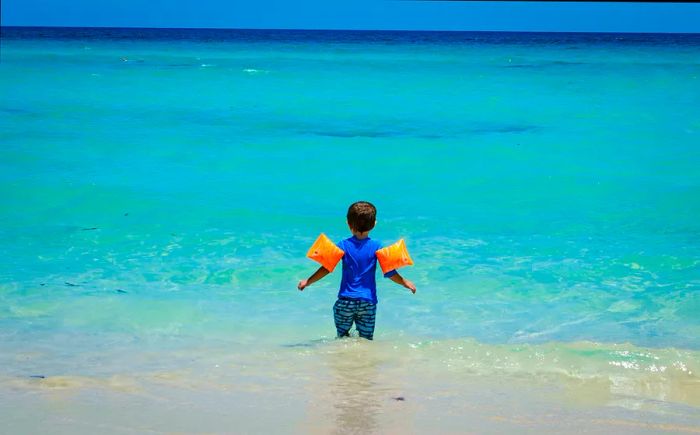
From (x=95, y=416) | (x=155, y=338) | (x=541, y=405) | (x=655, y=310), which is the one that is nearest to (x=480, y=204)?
(x=655, y=310)

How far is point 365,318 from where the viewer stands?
4.79 meters

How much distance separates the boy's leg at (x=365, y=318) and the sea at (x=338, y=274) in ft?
0.24

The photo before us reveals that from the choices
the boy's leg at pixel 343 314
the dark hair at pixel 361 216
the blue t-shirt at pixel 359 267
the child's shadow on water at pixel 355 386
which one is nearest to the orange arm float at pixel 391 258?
the blue t-shirt at pixel 359 267

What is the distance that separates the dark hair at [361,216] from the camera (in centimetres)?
447

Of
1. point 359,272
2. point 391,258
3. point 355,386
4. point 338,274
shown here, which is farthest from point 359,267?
point 338,274

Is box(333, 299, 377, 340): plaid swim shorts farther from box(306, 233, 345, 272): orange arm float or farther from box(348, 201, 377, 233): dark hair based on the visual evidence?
box(348, 201, 377, 233): dark hair

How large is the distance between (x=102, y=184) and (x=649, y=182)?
717 centimetres

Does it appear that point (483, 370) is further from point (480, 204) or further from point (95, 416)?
point (480, 204)

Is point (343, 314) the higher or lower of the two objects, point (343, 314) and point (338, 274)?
the higher

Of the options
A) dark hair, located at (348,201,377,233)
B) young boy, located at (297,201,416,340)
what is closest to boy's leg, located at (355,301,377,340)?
young boy, located at (297,201,416,340)

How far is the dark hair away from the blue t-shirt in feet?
0.39

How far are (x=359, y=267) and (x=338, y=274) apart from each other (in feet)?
8.29

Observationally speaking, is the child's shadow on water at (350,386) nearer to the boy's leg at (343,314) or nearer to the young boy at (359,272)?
the boy's leg at (343,314)

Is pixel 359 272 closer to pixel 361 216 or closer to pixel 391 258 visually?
pixel 391 258
